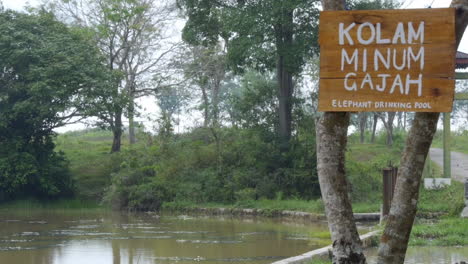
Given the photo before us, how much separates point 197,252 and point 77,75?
1570 cm

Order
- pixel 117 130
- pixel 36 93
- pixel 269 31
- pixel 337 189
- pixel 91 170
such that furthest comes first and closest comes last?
1. pixel 117 130
2. pixel 91 170
3. pixel 36 93
4. pixel 269 31
5. pixel 337 189

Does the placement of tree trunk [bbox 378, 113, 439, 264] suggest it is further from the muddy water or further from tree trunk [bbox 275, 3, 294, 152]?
tree trunk [bbox 275, 3, 294, 152]

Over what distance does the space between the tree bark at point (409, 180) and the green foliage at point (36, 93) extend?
2214 cm

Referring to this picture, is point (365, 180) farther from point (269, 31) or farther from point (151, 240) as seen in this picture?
point (151, 240)

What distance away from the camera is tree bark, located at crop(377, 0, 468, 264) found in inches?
228

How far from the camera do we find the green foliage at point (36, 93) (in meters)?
26.8

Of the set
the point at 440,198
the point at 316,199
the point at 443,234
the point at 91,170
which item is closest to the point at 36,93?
the point at 91,170

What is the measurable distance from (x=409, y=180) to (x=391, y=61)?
1017 mm

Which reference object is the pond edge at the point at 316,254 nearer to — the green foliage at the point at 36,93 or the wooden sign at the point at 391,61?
the wooden sign at the point at 391,61

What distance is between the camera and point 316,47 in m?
23.9

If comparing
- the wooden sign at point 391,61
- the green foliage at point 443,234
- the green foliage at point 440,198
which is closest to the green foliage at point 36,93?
the green foliage at point 440,198

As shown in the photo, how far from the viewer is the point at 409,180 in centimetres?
581

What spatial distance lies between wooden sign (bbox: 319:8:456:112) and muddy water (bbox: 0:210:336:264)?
6769mm

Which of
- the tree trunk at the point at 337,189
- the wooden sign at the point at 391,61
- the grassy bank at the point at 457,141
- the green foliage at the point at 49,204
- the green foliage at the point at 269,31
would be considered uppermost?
the green foliage at the point at 269,31
